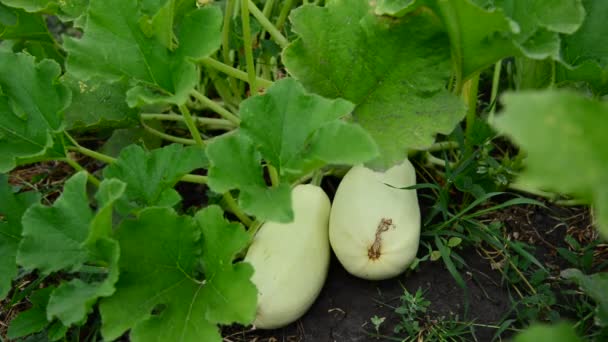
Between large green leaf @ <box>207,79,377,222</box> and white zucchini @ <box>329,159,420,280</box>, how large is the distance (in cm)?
28

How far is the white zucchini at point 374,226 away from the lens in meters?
1.73

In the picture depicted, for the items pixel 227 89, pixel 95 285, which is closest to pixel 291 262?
pixel 95 285

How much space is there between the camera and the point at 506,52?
1.59 metres

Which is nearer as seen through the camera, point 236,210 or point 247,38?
point 247,38

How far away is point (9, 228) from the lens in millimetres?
1732

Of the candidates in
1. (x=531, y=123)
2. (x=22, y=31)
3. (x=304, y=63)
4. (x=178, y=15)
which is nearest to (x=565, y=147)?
(x=531, y=123)

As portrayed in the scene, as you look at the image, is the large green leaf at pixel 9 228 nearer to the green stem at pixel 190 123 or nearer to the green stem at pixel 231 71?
the green stem at pixel 190 123

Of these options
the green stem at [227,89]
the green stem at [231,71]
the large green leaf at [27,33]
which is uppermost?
the large green leaf at [27,33]

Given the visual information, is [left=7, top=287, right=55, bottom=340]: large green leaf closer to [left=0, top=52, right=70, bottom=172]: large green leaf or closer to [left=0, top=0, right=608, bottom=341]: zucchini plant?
[left=0, top=0, right=608, bottom=341]: zucchini plant

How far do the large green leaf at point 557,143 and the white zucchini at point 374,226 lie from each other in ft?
2.71

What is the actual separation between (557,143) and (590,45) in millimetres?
999

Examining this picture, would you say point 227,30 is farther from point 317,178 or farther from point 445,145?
point 445,145

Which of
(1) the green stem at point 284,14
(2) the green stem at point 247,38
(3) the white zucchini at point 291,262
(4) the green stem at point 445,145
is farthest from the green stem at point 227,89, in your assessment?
(4) the green stem at point 445,145

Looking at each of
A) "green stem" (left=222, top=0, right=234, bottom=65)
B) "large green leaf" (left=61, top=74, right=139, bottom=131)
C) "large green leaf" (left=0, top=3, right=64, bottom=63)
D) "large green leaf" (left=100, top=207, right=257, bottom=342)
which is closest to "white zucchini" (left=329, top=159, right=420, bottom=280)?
"large green leaf" (left=100, top=207, right=257, bottom=342)
